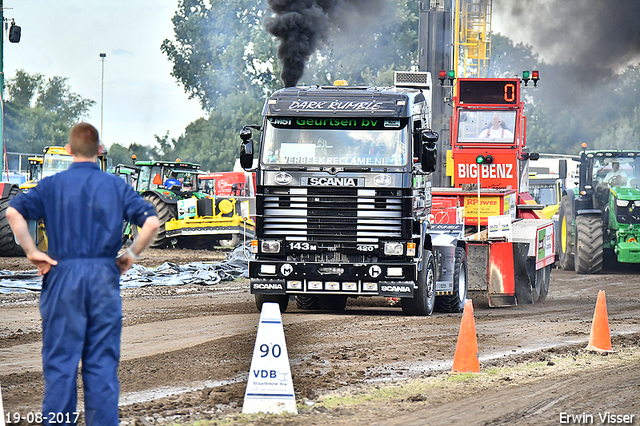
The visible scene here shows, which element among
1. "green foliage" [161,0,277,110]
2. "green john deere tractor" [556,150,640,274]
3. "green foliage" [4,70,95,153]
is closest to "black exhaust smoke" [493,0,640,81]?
"green john deere tractor" [556,150,640,274]

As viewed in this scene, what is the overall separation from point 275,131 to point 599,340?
516cm

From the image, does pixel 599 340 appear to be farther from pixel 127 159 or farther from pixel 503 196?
pixel 127 159

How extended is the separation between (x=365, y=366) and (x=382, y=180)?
3.93 meters

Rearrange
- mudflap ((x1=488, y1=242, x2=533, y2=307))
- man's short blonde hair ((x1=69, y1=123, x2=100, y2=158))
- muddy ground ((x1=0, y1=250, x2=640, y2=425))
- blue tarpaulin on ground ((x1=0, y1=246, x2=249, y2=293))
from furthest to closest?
blue tarpaulin on ground ((x1=0, y1=246, x2=249, y2=293)) < mudflap ((x1=488, y1=242, x2=533, y2=307)) < muddy ground ((x1=0, y1=250, x2=640, y2=425)) < man's short blonde hair ((x1=69, y1=123, x2=100, y2=158))

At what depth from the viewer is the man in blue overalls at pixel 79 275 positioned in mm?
5023

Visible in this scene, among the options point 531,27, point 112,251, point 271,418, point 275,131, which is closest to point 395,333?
point 275,131

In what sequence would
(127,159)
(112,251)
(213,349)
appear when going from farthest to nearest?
(127,159), (213,349), (112,251)

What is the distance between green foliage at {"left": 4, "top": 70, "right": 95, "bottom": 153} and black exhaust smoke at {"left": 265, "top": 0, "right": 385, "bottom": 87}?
65.1m

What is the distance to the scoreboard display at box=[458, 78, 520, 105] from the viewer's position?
19.6 meters

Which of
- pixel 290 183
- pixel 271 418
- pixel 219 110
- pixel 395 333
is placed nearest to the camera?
pixel 271 418

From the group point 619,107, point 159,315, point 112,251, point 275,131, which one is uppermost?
point 619,107

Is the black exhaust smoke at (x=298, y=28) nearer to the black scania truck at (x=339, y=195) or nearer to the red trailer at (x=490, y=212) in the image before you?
the red trailer at (x=490, y=212)

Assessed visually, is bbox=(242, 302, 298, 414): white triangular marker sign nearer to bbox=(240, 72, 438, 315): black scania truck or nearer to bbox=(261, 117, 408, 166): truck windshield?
bbox=(240, 72, 438, 315): black scania truck

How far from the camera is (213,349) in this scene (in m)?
9.70
